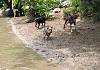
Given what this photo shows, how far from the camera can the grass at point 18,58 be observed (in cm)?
1204

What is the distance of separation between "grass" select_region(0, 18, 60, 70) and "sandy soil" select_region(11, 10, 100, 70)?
1.25ft

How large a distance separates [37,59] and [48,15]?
1030 cm

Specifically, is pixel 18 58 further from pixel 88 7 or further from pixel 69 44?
pixel 88 7

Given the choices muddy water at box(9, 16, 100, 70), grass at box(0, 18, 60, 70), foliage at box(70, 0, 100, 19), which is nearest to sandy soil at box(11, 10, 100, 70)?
muddy water at box(9, 16, 100, 70)

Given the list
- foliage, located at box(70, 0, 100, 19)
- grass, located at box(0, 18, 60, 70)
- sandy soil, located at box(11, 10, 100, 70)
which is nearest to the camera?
grass, located at box(0, 18, 60, 70)

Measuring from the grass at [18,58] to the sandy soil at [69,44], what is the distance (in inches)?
15.0

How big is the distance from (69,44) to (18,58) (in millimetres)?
2764

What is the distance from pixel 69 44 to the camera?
14977 mm

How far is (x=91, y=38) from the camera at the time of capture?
15664 mm

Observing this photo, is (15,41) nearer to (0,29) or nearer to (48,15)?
(0,29)

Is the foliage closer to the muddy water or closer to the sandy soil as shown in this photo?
the sandy soil

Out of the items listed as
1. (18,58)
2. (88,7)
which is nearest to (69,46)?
(18,58)

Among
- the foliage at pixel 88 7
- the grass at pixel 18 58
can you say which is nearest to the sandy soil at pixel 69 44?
the grass at pixel 18 58

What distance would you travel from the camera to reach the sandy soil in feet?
39.8
